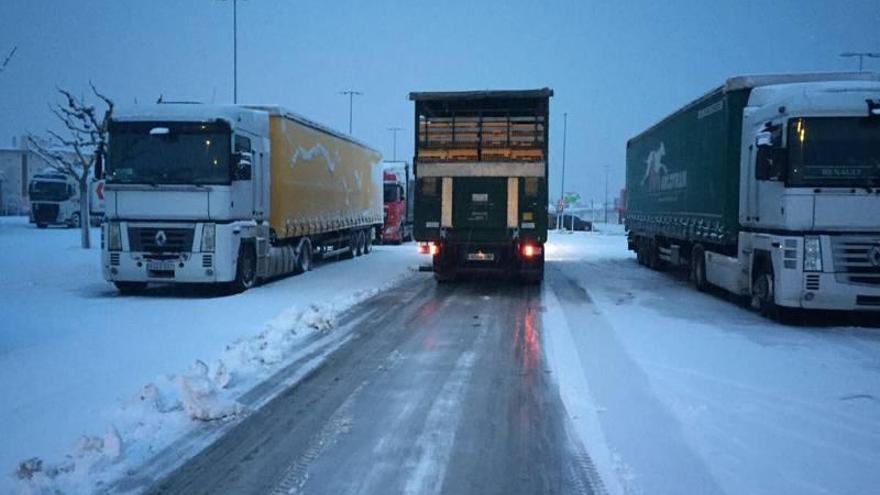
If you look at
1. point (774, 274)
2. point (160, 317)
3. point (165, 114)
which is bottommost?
point (160, 317)

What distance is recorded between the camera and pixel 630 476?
17.2 ft

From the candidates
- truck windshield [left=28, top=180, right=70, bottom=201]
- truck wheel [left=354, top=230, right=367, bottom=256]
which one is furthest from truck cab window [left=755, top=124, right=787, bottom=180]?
truck windshield [left=28, top=180, right=70, bottom=201]

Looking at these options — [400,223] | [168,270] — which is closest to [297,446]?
[168,270]

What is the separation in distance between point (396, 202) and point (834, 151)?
28.8m

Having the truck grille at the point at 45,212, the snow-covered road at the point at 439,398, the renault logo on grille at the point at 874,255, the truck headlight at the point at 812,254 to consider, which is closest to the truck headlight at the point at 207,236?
the snow-covered road at the point at 439,398

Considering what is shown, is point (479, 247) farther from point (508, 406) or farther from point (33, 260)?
point (33, 260)

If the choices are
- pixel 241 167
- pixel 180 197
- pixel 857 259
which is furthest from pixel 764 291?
pixel 180 197

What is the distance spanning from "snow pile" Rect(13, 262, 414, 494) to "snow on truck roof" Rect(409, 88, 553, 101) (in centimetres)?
762

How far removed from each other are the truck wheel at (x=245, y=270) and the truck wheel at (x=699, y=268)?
989cm

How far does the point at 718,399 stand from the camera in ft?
24.0

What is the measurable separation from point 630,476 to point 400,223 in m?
35.1

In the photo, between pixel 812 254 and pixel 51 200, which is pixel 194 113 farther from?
pixel 51 200

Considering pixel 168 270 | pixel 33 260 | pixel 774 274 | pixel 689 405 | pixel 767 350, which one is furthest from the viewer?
pixel 33 260

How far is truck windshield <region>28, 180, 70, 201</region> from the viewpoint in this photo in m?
48.1
